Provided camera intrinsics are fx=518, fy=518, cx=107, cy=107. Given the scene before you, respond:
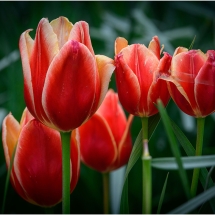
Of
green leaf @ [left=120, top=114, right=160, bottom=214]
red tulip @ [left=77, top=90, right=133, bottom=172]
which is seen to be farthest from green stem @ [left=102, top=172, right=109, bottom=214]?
green leaf @ [left=120, top=114, right=160, bottom=214]

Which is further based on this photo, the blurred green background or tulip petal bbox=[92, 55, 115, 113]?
the blurred green background

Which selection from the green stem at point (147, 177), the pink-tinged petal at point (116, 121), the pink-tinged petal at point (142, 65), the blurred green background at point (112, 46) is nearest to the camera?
the green stem at point (147, 177)

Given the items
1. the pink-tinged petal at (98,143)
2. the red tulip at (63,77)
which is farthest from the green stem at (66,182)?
the pink-tinged petal at (98,143)

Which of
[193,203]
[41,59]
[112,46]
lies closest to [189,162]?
[193,203]

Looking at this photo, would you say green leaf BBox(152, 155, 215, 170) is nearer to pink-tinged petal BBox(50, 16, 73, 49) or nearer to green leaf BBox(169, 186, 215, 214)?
green leaf BBox(169, 186, 215, 214)

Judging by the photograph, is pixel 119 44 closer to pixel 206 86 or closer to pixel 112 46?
pixel 206 86

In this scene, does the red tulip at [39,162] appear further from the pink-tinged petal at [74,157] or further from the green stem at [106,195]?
the green stem at [106,195]

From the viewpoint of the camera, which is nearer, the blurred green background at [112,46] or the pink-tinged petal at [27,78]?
the pink-tinged petal at [27,78]

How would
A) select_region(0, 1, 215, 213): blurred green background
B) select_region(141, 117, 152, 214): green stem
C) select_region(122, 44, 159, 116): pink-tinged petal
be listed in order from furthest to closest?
select_region(0, 1, 215, 213): blurred green background, select_region(122, 44, 159, 116): pink-tinged petal, select_region(141, 117, 152, 214): green stem
